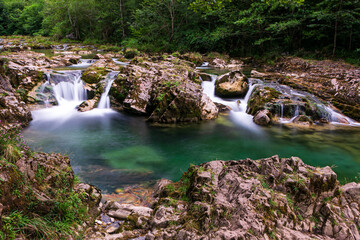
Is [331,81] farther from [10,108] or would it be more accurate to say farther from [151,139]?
[10,108]

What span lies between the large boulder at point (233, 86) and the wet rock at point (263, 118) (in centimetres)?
245

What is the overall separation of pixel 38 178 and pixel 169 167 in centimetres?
370

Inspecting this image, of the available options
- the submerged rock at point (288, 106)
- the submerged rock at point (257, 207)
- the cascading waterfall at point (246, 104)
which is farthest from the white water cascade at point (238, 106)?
the submerged rock at point (257, 207)

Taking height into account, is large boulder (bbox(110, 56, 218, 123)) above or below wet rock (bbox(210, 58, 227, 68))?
below

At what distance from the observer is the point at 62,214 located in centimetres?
312

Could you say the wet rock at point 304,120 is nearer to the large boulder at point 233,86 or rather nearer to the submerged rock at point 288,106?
the submerged rock at point 288,106

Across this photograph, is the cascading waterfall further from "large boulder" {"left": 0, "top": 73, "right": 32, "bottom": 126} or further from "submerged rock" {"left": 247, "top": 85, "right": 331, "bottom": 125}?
"large boulder" {"left": 0, "top": 73, "right": 32, "bottom": 126}

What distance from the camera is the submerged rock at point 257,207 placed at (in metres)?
2.91

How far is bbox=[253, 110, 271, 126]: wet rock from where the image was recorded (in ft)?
31.8

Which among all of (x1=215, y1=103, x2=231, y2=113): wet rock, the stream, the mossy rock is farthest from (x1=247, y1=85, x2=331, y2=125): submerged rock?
the mossy rock

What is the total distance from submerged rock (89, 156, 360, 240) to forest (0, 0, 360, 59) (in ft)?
26.4

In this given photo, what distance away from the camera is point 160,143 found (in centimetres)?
802

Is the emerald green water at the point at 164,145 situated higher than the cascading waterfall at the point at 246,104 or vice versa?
the cascading waterfall at the point at 246,104

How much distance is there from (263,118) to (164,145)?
4.95 m
